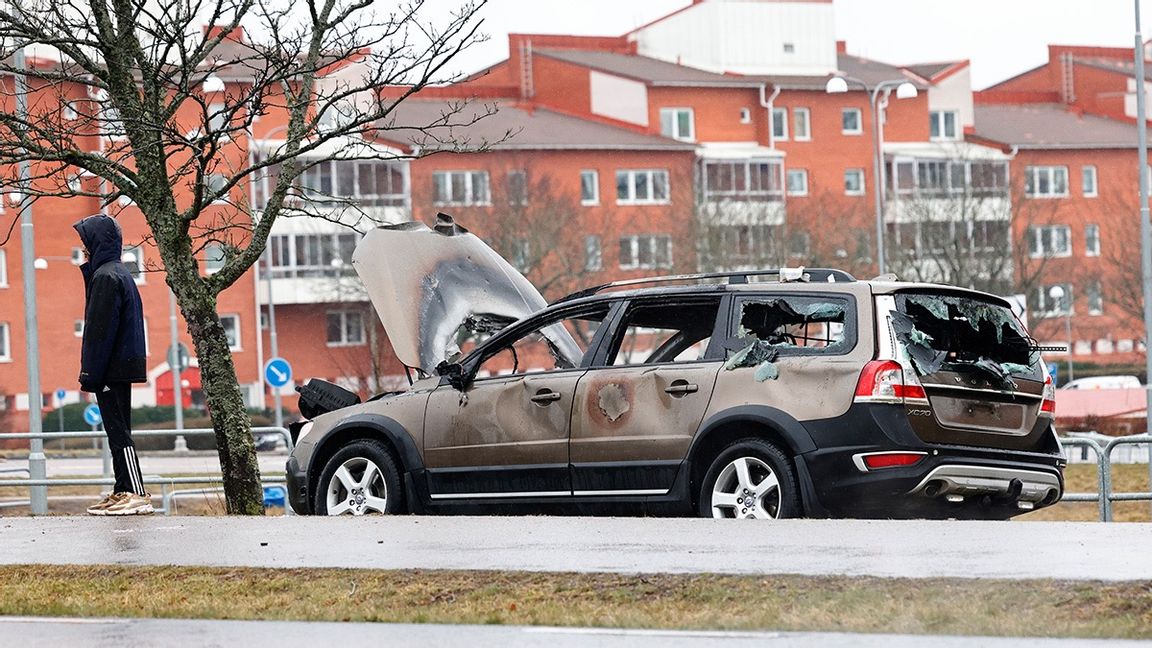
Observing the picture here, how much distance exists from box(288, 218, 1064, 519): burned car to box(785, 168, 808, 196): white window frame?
3189 inches

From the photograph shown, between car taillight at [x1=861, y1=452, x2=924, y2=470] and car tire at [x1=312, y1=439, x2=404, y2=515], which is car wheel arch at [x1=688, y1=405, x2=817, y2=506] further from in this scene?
car tire at [x1=312, y1=439, x2=404, y2=515]

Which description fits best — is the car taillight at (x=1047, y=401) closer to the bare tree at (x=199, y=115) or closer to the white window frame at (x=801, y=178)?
the bare tree at (x=199, y=115)

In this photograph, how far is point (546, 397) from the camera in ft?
40.1

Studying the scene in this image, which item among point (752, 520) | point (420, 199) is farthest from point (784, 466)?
point (420, 199)

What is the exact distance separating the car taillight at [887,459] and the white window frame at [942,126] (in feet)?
290

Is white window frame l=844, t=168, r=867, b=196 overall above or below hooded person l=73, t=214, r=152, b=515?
above

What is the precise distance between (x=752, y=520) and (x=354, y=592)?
287 centimetres

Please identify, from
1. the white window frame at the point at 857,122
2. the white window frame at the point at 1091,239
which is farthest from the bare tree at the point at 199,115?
the white window frame at the point at 1091,239

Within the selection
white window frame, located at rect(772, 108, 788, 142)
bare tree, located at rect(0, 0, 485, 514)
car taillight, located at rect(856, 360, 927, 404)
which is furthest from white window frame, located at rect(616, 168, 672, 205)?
car taillight, located at rect(856, 360, 927, 404)

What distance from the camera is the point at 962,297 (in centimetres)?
1162

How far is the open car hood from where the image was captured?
13.7 metres

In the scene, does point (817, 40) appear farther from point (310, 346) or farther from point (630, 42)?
point (310, 346)

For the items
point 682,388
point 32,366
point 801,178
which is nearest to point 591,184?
point 801,178

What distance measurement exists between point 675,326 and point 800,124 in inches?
3270
